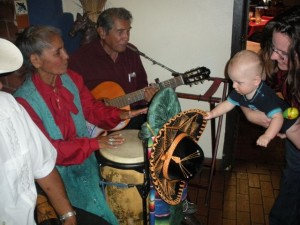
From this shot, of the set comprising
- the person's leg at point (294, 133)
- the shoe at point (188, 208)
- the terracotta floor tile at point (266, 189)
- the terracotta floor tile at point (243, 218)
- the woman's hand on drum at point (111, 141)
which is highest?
the person's leg at point (294, 133)

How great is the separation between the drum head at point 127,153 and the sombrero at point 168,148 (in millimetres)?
244

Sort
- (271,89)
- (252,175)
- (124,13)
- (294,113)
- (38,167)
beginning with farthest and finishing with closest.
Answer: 1. (252,175)
2. (124,13)
3. (271,89)
4. (294,113)
5. (38,167)

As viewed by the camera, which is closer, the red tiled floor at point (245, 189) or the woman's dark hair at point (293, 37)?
the woman's dark hair at point (293, 37)

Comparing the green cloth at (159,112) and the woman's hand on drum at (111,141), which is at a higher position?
the green cloth at (159,112)

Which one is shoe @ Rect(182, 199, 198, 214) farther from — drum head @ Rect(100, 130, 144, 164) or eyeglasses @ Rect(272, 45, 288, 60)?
eyeglasses @ Rect(272, 45, 288, 60)

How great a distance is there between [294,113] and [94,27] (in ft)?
6.72

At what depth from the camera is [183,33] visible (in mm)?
2686

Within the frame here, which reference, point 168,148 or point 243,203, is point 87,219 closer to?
point 168,148

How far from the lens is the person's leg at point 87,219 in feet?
5.33

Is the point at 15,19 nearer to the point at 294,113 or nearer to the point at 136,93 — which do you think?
the point at 136,93

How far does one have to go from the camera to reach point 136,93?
2.64m

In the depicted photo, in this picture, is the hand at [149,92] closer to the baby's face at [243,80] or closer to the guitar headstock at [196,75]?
the guitar headstock at [196,75]

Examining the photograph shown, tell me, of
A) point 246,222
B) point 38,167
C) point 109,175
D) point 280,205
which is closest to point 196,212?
point 246,222

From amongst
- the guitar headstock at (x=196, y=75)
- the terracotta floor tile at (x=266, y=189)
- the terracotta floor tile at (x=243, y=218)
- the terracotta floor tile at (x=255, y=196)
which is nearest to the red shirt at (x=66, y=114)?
the guitar headstock at (x=196, y=75)
